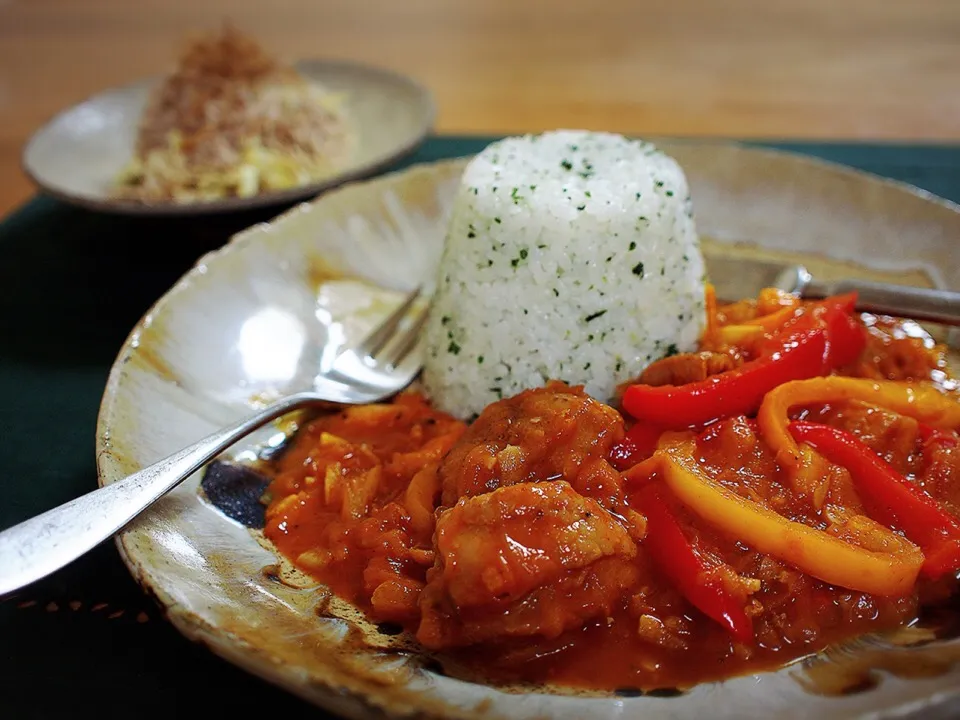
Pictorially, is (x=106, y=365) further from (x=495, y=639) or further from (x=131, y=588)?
(x=495, y=639)

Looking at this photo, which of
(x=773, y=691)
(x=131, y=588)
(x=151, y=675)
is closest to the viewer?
(x=773, y=691)

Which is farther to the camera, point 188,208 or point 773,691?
point 188,208

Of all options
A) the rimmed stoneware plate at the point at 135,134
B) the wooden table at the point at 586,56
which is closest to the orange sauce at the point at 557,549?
the rimmed stoneware plate at the point at 135,134

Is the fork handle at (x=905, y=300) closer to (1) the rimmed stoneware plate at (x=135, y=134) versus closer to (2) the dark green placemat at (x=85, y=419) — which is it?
(2) the dark green placemat at (x=85, y=419)

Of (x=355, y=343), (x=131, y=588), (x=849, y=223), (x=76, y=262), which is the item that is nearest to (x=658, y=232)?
(x=849, y=223)

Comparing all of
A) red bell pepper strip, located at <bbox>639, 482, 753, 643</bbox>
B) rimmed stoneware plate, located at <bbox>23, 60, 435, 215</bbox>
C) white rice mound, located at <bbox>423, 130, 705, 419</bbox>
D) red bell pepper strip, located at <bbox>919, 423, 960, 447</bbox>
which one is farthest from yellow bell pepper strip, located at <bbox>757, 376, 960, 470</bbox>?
rimmed stoneware plate, located at <bbox>23, 60, 435, 215</bbox>

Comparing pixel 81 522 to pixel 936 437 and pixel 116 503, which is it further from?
pixel 936 437

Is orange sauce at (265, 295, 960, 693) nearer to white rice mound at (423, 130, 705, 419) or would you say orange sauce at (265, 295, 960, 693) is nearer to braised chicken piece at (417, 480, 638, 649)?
braised chicken piece at (417, 480, 638, 649)
